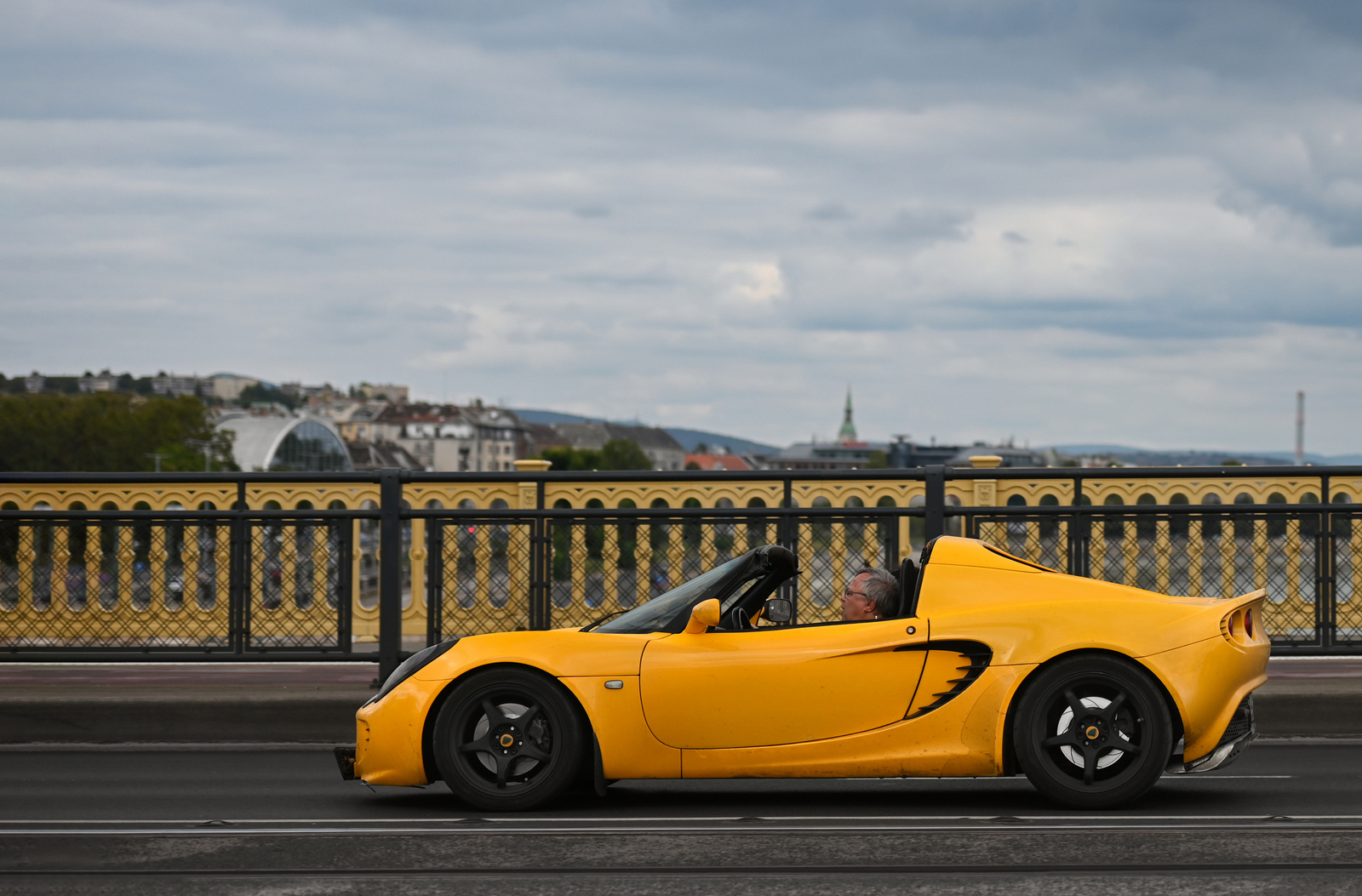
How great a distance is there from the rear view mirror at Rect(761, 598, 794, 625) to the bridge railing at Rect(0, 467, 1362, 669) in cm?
312

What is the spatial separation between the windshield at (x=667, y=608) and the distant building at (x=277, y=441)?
171 meters

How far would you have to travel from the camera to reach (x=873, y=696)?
6316mm

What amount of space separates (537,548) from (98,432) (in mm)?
138448

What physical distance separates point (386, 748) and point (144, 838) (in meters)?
0.99

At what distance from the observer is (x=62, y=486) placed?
34.4 ft

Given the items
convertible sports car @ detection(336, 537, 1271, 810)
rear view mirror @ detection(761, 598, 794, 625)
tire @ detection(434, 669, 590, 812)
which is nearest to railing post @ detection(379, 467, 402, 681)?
convertible sports car @ detection(336, 537, 1271, 810)

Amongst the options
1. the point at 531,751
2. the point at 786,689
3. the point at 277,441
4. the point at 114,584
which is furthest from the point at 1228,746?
the point at 277,441

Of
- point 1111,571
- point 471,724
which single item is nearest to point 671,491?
point 1111,571

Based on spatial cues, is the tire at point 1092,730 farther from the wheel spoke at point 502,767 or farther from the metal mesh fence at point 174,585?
the metal mesh fence at point 174,585

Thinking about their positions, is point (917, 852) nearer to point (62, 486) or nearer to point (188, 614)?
point (188, 614)

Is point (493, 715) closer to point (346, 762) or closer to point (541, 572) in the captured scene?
point (346, 762)

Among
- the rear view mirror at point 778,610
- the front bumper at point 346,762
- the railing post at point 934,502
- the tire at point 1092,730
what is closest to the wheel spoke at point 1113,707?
the tire at point 1092,730

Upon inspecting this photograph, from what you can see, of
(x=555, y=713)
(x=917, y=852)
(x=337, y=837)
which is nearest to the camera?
(x=917, y=852)

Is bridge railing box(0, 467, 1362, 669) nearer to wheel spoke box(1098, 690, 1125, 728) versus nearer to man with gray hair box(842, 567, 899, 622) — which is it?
Answer: man with gray hair box(842, 567, 899, 622)
